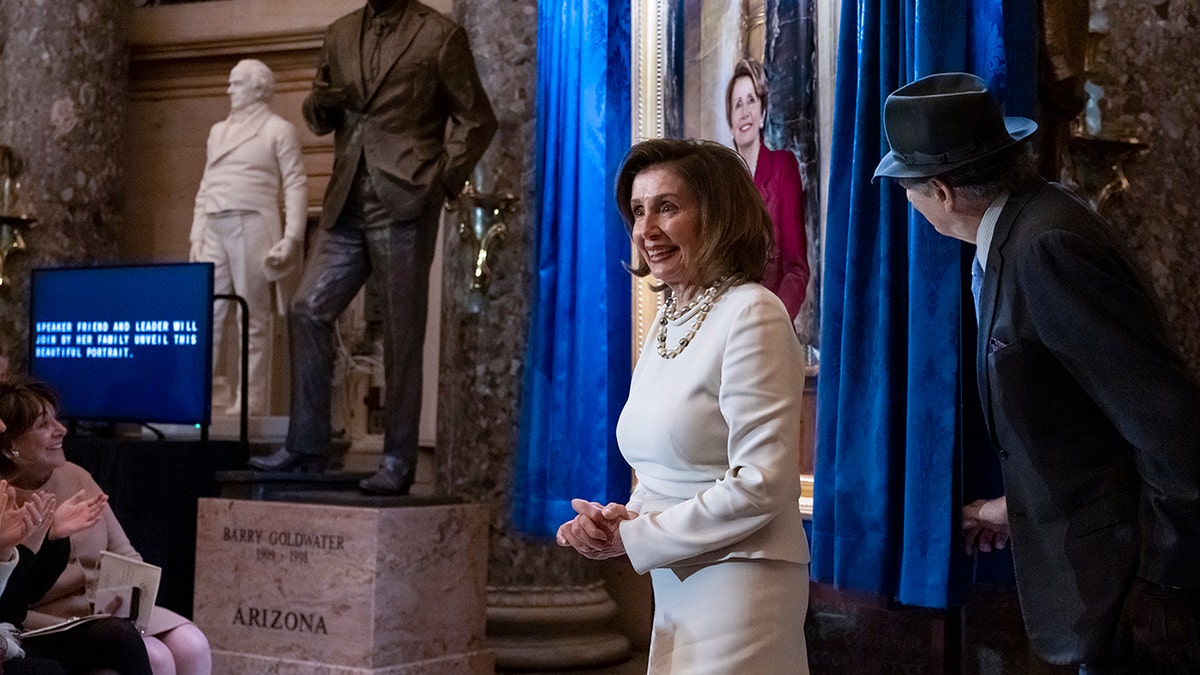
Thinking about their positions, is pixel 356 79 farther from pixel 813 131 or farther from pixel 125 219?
pixel 125 219

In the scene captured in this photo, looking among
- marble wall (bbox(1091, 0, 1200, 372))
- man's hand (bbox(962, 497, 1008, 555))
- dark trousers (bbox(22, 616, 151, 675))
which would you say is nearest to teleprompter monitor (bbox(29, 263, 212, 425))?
dark trousers (bbox(22, 616, 151, 675))

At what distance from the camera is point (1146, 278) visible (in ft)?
6.61

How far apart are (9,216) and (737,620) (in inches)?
224

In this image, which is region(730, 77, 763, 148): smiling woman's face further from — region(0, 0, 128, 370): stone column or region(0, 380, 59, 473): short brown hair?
region(0, 0, 128, 370): stone column

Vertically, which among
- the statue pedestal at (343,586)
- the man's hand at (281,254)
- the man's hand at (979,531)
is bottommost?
the statue pedestal at (343,586)

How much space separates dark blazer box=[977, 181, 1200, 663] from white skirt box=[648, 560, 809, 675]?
1.31ft

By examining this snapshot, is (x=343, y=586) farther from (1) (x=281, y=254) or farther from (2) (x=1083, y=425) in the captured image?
(2) (x=1083, y=425)

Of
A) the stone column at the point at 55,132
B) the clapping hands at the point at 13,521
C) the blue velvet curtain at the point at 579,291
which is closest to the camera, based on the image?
the clapping hands at the point at 13,521

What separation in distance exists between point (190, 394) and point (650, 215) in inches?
159

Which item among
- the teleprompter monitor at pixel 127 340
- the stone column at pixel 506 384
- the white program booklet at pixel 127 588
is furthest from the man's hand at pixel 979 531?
the teleprompter monitor at pixel 127 340

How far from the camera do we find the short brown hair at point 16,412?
11.5 feet

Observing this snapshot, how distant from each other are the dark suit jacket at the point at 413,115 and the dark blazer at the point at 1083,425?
3.02m

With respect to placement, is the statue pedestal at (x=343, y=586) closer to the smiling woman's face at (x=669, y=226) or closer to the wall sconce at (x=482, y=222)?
the wall sconce at (x=482, y=222)

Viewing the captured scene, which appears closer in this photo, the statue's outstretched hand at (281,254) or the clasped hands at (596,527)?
the clasped hands at (596,527)
